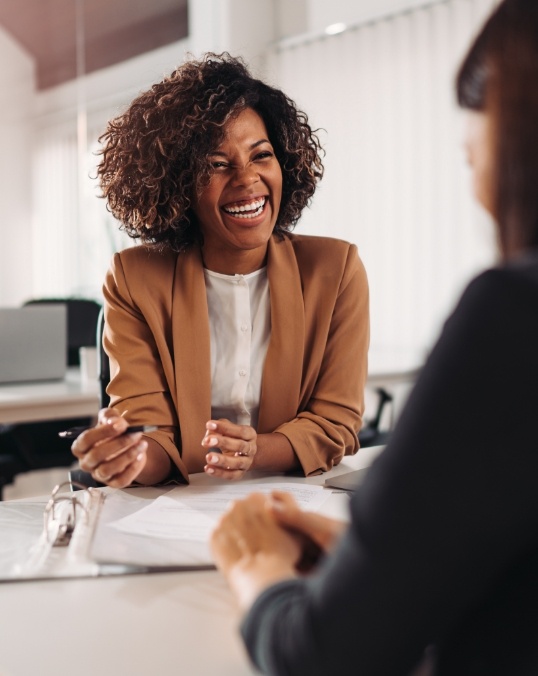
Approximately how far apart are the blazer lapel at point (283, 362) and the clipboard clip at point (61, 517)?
49 cm

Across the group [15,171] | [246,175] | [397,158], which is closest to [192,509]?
[246,175]

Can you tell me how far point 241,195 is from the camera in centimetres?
160

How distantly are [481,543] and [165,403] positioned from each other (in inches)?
42.2

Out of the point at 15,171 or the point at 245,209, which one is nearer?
the point at 245,209

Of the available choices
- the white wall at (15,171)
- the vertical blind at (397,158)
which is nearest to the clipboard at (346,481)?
the vertical blind at (397,158)

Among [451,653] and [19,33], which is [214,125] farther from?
[19,33]

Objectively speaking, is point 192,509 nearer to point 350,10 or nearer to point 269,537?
point 269,537

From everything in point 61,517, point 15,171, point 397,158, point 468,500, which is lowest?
point 61,517

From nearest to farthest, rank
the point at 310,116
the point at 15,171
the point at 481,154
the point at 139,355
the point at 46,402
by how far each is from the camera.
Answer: the point at 481,154, the point at 139,355, the point at 46,402, the point at 310,116, the point at 15,171

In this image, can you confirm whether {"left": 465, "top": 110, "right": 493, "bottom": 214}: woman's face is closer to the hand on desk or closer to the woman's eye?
the hand on desk

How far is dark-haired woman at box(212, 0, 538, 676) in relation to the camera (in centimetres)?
48

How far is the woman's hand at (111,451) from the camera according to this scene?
3.94 feet

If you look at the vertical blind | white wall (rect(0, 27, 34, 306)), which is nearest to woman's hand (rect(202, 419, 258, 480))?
the vertical blind

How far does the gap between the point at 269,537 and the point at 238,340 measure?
90 cm
